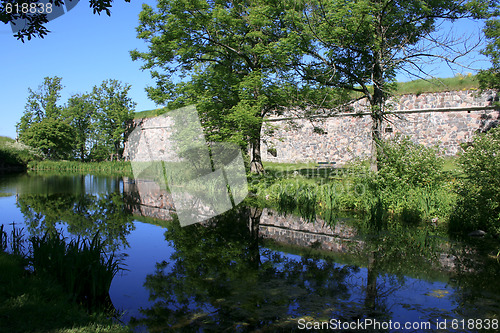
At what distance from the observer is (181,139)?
15227mm

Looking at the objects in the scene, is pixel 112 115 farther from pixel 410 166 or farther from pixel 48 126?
pixel 410 166

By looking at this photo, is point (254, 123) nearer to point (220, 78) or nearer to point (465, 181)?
point (220, 78)

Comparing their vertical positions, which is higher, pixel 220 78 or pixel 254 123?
pixel 220 78

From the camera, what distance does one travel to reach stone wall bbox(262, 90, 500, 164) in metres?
15.5

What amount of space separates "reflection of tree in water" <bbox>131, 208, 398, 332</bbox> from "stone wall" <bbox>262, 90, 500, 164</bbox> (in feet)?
26.3

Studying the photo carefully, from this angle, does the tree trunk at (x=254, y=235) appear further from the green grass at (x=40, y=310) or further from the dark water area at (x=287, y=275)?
the green grass at (x=40, y=310)

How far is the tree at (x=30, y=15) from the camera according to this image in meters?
4.20

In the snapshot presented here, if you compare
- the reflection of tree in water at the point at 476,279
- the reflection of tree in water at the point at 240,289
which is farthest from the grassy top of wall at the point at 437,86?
the reflection of tree in water at the point at 240,289

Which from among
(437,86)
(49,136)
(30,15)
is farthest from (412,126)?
(49,136)

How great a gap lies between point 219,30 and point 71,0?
34.2ft

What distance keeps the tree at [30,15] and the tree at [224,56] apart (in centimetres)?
810

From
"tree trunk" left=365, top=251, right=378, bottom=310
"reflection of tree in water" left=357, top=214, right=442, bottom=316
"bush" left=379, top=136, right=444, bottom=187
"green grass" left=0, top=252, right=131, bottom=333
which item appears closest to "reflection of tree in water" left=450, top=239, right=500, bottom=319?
"reflection of tree in water" left=357, top=214, right=442, bottom=316

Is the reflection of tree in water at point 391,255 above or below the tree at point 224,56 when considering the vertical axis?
below

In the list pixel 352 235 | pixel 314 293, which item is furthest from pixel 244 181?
pixel 314 293
